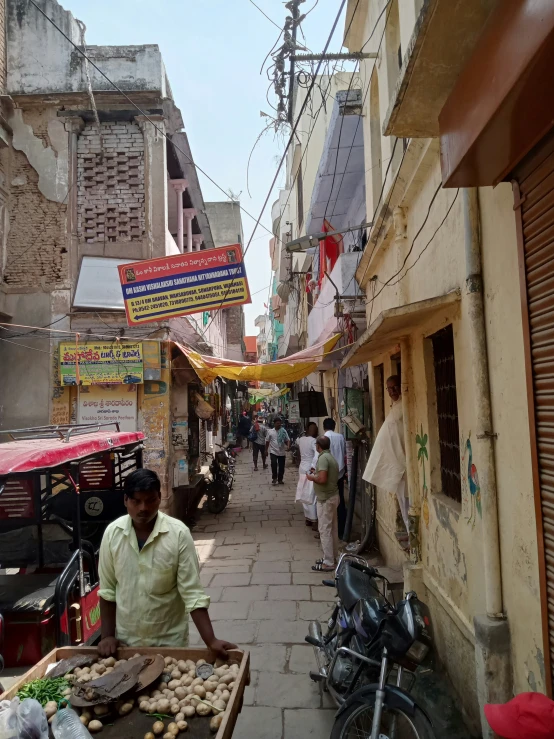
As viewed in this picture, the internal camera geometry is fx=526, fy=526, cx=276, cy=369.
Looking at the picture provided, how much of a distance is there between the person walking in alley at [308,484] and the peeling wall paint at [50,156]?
22.5 feet

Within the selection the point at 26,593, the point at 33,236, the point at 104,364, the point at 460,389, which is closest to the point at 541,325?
the point at 460,389

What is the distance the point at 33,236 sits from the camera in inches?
416

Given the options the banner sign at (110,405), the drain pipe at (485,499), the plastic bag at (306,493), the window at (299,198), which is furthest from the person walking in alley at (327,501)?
the window at (299,198)

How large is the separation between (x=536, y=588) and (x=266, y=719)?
2.30m

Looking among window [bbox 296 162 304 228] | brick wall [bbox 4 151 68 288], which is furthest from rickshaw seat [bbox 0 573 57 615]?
window [bbox 296 162 304 228]

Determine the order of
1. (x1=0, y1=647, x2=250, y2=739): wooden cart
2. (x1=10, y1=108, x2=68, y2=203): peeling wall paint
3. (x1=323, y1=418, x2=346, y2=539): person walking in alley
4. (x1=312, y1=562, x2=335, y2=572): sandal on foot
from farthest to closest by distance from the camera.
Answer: (x1=10, y1=108, x2=68, y2=203): peeling wall paint → (x1=323, y1=418, x2=346, y2=539): person walking in alley → (x1=312, y1=562, x2=335, y2=572): sandal on foot → (x1=0, y1=647, x2=250, y2=739): wooden cart

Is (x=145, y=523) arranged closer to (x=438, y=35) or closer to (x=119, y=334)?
(x=438, y=35)

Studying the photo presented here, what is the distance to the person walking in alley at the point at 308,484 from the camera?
908 cm

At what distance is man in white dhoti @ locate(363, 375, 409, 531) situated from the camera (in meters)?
5.63

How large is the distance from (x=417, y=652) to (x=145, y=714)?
5.56 feet

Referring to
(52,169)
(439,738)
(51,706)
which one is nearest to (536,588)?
(439,738)

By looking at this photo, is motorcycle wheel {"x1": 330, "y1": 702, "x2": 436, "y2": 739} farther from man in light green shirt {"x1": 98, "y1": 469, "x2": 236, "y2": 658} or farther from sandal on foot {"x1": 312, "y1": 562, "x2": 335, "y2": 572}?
sandal on foot {"x1": 312, "y1": 562, "x2": 335, "y2": 572}

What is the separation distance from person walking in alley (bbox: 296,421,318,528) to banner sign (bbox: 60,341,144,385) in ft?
11.1

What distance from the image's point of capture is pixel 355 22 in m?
7.50
